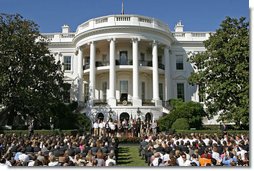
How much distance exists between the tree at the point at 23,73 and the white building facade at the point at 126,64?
457 cm

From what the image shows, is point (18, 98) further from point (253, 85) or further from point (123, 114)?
point (253, 85)

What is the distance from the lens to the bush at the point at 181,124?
79.7 ft

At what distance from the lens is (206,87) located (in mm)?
24125

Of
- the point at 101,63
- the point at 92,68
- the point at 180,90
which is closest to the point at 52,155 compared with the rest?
the point at 92,68

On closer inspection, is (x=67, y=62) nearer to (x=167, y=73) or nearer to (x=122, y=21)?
(x=122, y=21)

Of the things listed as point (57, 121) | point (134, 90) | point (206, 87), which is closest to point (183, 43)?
point (134, 90)

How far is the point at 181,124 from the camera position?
24531 millimetres

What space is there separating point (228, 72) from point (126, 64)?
1024 centimetres

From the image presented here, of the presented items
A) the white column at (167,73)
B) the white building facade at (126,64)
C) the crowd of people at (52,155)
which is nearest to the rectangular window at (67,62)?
the white building facade at (126,64)

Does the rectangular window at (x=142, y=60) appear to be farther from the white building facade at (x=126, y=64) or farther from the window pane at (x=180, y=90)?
the window pane at (x=180, y=90)

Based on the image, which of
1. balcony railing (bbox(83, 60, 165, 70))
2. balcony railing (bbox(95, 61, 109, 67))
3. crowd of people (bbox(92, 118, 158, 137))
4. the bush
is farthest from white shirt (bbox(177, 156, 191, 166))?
balcony railing (bbox(95, 61, 109, 67))

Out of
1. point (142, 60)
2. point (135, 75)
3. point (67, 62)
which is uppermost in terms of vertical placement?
point (67, 62)

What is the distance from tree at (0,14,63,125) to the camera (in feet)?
76.9

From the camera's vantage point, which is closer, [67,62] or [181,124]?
[181,124]
